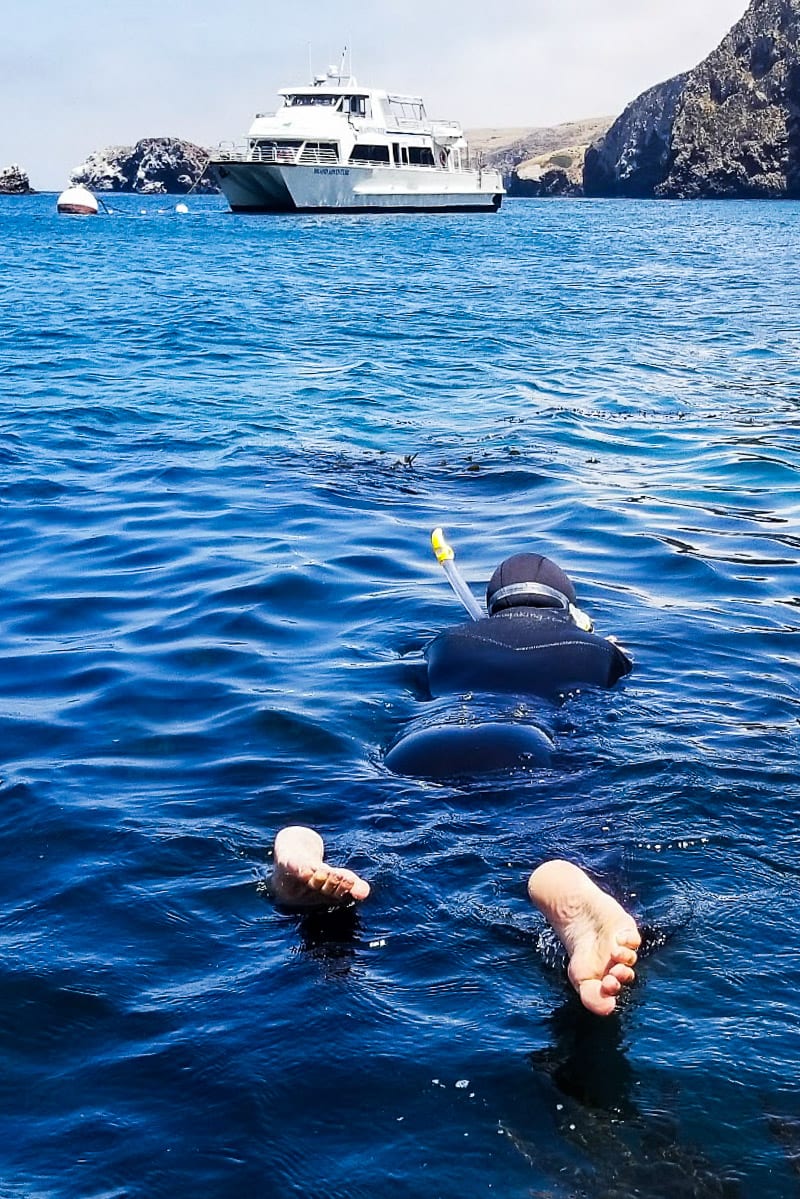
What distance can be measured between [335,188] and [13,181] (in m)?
76.0

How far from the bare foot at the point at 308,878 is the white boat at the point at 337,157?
4987cm

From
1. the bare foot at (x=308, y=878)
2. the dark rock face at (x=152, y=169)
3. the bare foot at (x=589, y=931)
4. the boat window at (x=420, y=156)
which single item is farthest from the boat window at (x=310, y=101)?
the dark rock face at (x=152, y=169)

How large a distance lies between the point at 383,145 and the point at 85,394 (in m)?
44.7

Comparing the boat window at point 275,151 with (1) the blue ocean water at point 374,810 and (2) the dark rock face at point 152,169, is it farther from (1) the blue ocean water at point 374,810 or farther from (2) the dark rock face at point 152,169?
(2) the dark rock face at point 152,169

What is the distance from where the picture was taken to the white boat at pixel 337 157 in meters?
51.2

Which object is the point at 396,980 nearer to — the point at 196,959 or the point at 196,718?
the point at 196,959

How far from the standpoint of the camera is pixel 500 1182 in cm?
234

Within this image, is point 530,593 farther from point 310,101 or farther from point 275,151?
point 310,101

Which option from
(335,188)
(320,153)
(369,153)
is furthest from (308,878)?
Answer: (369,153)

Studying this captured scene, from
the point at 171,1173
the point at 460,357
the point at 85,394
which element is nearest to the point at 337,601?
the point at 171,1173

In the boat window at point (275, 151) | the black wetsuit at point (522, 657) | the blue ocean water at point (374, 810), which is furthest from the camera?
the boat window at point (275, 151)

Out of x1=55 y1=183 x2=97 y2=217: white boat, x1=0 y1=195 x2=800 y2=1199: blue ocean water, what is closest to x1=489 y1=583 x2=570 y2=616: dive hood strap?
x1=0 y1=195 x2=800 y2=1199: blue ocean water

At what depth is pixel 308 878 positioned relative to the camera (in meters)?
3.16

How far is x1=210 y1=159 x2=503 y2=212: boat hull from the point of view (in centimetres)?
5109
